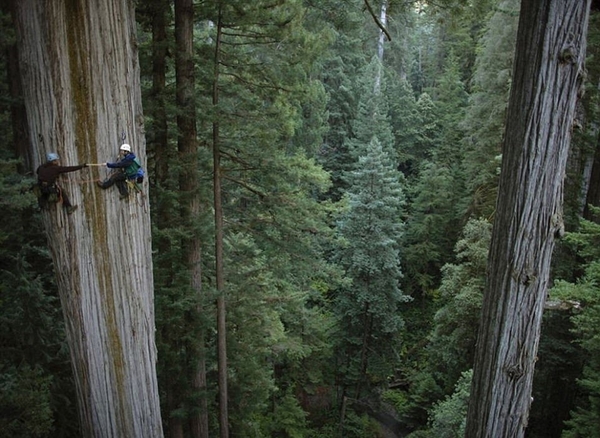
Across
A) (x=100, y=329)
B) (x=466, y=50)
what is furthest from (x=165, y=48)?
(x=466, y=50)

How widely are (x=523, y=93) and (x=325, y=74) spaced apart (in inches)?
892

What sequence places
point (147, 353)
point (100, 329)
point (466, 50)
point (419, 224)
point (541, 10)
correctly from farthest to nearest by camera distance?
point (466, 50), point (419, 224), point (147, 353), point (100, 329), point (541, 10)

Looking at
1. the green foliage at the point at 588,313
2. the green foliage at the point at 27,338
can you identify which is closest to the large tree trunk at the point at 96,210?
the green foliage at the point at 27,338

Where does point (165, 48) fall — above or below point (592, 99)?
above

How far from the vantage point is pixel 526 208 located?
2.94 metres

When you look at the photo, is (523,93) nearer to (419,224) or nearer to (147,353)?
(147,353)

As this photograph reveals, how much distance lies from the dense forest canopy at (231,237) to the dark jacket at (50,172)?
103 mm

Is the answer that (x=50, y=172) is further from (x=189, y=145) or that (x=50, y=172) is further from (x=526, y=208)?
(x=189, y=145)

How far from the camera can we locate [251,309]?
29.6ft

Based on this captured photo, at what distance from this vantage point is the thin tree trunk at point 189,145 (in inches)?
251

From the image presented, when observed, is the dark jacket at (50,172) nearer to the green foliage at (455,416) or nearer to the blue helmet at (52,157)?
the blue helmet at (52,157)

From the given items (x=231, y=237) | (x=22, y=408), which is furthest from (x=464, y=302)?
(x=22, y=408)

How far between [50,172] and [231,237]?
6.88m

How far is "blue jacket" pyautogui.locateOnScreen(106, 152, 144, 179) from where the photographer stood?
118 inches
